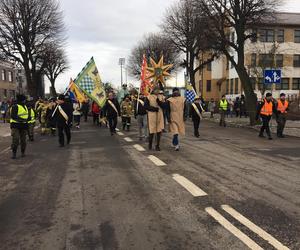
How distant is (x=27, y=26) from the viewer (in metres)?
37.8

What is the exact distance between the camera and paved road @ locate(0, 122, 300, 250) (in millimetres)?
4480

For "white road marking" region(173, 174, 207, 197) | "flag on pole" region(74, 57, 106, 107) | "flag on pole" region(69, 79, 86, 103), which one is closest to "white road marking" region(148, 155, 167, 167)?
"white road marking" region(173, 174, 207, 197)

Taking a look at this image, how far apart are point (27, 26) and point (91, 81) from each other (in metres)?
21.8

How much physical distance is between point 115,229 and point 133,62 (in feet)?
216

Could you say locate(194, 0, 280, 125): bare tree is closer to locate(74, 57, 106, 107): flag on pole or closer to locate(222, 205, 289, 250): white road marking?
locate(74, 57, 106, 107): flag on pole

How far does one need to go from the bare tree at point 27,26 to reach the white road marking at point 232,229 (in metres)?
Result: 35.9

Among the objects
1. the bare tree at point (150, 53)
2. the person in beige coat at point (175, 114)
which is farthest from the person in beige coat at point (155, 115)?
the bare tree at point (150, 53)

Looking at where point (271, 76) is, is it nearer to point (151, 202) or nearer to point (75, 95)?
point (75, 95)

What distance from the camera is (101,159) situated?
10.1 metres

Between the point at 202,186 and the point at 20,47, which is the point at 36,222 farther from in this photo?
the point at 20,47

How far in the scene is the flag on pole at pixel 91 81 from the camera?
18656mm

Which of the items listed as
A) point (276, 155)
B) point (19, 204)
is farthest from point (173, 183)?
point (276, 155)

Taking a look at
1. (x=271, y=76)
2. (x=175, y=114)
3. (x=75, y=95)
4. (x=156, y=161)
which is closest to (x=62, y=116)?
(x=175, y=114)

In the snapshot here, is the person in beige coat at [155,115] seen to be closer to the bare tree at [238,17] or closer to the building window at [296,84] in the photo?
the bare tree at [238,17]
